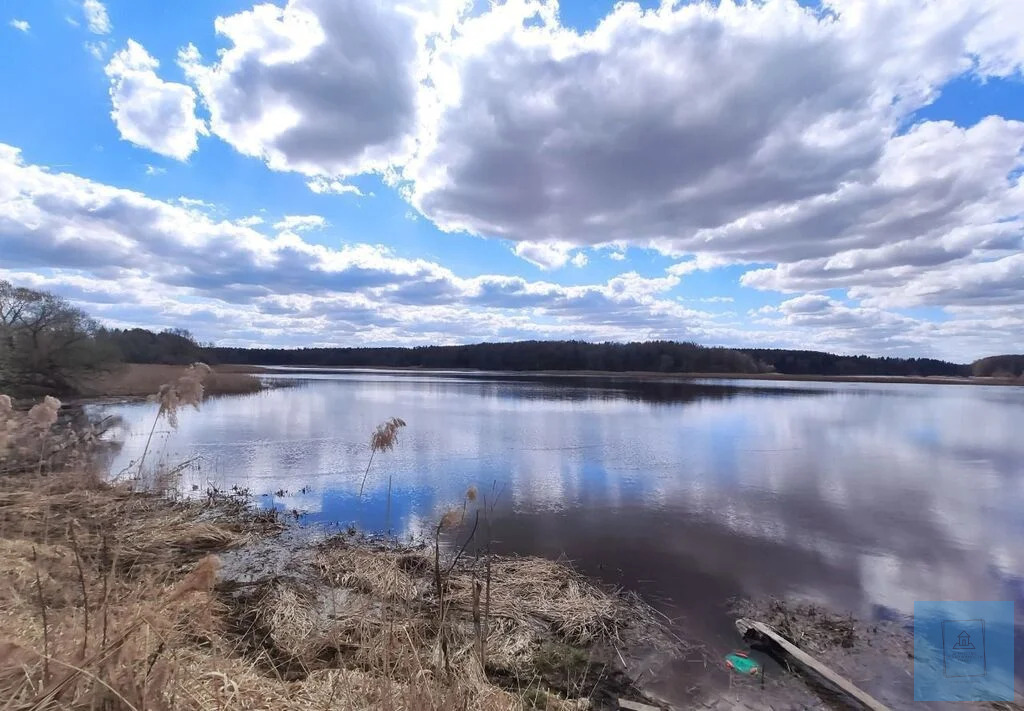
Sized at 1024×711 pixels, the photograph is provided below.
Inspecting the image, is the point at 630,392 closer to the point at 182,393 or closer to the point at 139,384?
the point at 139,384

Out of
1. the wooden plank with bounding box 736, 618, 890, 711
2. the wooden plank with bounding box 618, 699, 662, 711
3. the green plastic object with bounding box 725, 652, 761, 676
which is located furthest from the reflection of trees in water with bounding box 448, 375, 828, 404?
the wooden plank with bounding box 618, 699, 662, 711

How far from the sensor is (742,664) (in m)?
5.10

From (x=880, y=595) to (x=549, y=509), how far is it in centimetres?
526

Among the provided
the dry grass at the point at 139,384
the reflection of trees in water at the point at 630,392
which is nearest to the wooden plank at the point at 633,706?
the reflection of trees in water at the point at 630,392

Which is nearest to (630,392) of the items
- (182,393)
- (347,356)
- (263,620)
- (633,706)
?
(263,620)

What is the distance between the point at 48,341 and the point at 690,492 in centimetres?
3359

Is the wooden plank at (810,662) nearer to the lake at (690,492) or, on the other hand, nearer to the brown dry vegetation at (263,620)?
the lake at (690,492)

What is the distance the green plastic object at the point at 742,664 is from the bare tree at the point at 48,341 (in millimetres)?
34656

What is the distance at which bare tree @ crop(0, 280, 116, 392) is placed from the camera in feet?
93.5

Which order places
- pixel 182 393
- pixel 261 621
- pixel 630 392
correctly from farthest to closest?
pixel 630 392, pixel 261 621, pixel 182 393

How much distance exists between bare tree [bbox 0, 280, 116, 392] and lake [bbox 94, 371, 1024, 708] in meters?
9.35

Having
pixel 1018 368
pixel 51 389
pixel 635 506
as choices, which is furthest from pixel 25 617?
pixel 1018 368
